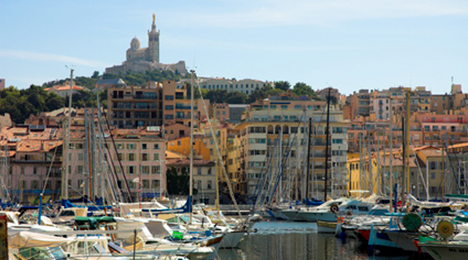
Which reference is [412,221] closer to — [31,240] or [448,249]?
Result: [448,249]

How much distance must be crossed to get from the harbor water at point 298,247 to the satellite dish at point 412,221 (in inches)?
72.6

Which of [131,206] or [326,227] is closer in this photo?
[131,206]

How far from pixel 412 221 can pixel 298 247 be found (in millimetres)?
12497

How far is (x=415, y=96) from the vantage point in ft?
636

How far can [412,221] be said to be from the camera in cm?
4081

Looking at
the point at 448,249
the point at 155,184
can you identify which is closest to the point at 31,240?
the point at 448,249

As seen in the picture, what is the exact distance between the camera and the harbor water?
147 ft

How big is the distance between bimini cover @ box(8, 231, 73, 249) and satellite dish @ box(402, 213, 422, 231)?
833 inches

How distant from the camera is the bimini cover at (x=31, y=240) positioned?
956 inches

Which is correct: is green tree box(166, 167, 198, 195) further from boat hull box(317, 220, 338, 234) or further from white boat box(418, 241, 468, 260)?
white boat box(418, 241, 468, 260)

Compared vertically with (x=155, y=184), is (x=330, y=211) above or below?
above

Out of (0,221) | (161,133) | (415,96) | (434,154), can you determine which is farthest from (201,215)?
(415,96)

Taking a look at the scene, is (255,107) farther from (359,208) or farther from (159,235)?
(159,235)

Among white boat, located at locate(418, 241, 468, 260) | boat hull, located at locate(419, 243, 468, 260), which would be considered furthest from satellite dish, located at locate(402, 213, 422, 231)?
boat hull, located at locate(419, 243, 468, 260)
